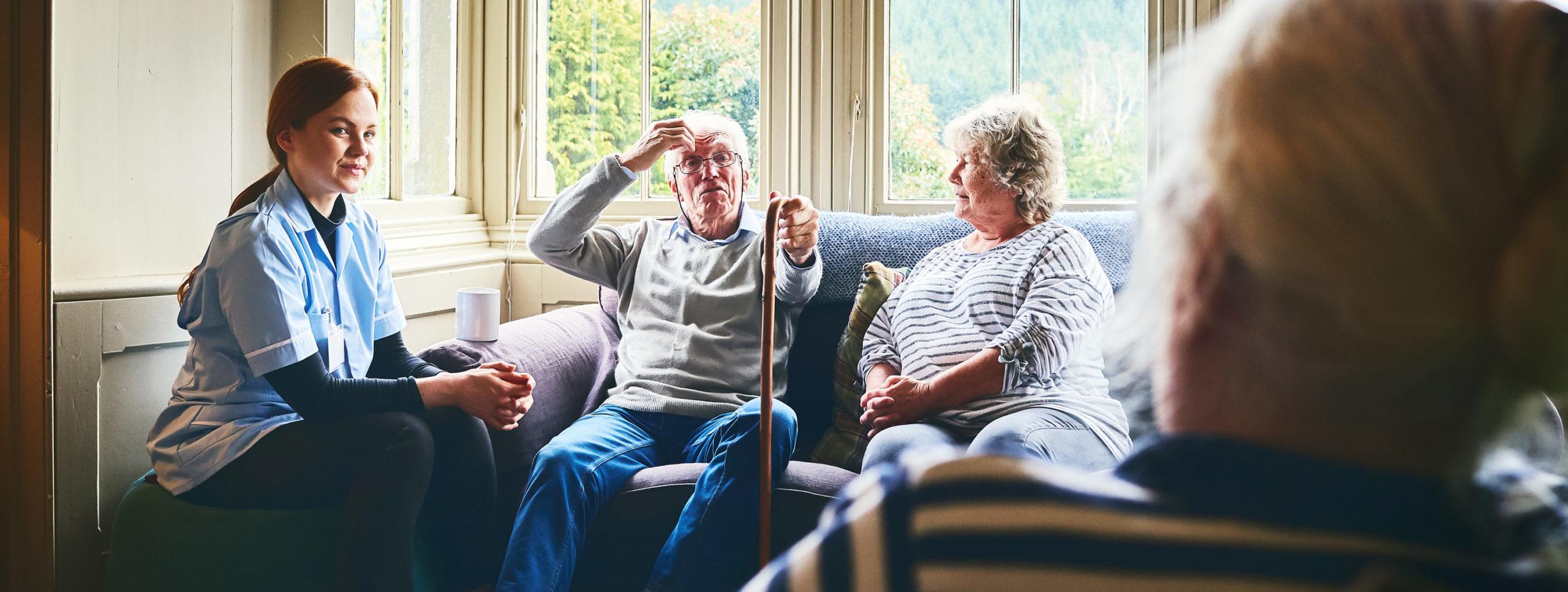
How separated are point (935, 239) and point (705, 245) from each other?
0.55 m

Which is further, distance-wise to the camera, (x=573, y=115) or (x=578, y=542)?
(x=573, y=115)

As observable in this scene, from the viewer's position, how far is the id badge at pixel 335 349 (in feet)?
6.33

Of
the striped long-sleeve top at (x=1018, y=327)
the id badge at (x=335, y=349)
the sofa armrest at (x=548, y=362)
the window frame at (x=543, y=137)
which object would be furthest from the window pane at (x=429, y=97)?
the striped long-sleeve top at (x=1018, y=327)

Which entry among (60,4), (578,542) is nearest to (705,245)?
(578,542)

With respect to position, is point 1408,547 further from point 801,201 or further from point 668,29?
point 668,29

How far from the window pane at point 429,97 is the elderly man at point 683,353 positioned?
87 centimetres

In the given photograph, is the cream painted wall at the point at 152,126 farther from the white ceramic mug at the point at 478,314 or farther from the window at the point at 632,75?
the window at the point at 632,75

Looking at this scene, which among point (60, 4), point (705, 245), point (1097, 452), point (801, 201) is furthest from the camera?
point (705, 245)

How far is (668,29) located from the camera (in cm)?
327

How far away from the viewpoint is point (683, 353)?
2404 mm

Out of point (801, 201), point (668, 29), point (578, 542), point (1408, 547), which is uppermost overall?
point (668, 29)

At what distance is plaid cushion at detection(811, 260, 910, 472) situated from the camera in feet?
7.66

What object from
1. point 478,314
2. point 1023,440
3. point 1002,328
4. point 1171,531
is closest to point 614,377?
point 478,314

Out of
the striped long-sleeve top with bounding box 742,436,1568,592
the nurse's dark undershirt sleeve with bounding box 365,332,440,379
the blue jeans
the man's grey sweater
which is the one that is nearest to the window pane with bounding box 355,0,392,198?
the man's grey sweater
